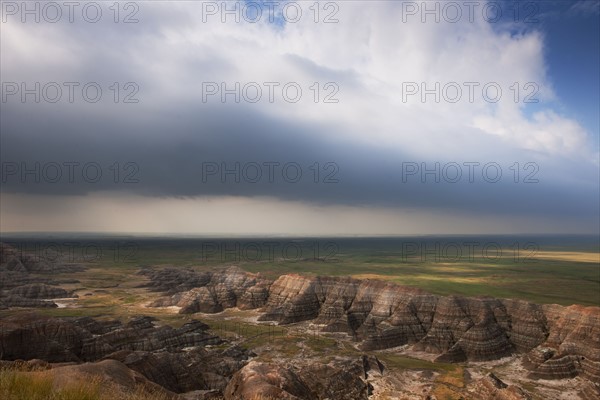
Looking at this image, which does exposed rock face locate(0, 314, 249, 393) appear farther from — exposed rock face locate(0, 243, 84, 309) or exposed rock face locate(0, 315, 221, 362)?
exposed rock face locate(0, 243, 84, 309)

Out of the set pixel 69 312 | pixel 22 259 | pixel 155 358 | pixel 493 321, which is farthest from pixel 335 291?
pixel 22 259

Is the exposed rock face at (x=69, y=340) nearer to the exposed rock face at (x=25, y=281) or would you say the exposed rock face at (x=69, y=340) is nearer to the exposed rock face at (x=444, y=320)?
the exposed rock face at (x=444, y=320)

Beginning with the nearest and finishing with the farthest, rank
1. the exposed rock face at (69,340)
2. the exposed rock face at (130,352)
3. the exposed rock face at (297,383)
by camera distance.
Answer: the exposed rock face at (297,383), the exposed rock face at (130,352), the exposed rock face at (69,340)

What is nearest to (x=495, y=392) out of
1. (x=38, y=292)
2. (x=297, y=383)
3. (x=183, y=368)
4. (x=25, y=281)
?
(x=297, y=383)

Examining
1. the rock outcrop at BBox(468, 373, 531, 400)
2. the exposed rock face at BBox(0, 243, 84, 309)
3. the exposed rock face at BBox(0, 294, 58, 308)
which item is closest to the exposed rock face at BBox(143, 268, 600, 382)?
the rock outcrop at BBox(468, 373, 531, 400)

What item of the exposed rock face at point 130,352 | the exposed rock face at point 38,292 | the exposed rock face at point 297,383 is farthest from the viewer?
the exposed rock face at point 38,292

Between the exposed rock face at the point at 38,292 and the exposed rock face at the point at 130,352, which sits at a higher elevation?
the exposed rock face at the point at 130,352

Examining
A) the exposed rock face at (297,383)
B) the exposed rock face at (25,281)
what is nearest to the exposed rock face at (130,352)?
the exposed rock face at (297,383)

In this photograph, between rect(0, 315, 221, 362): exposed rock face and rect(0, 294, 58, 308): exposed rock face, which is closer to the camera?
rect(0, 315, 221, 362): exposed rock face
